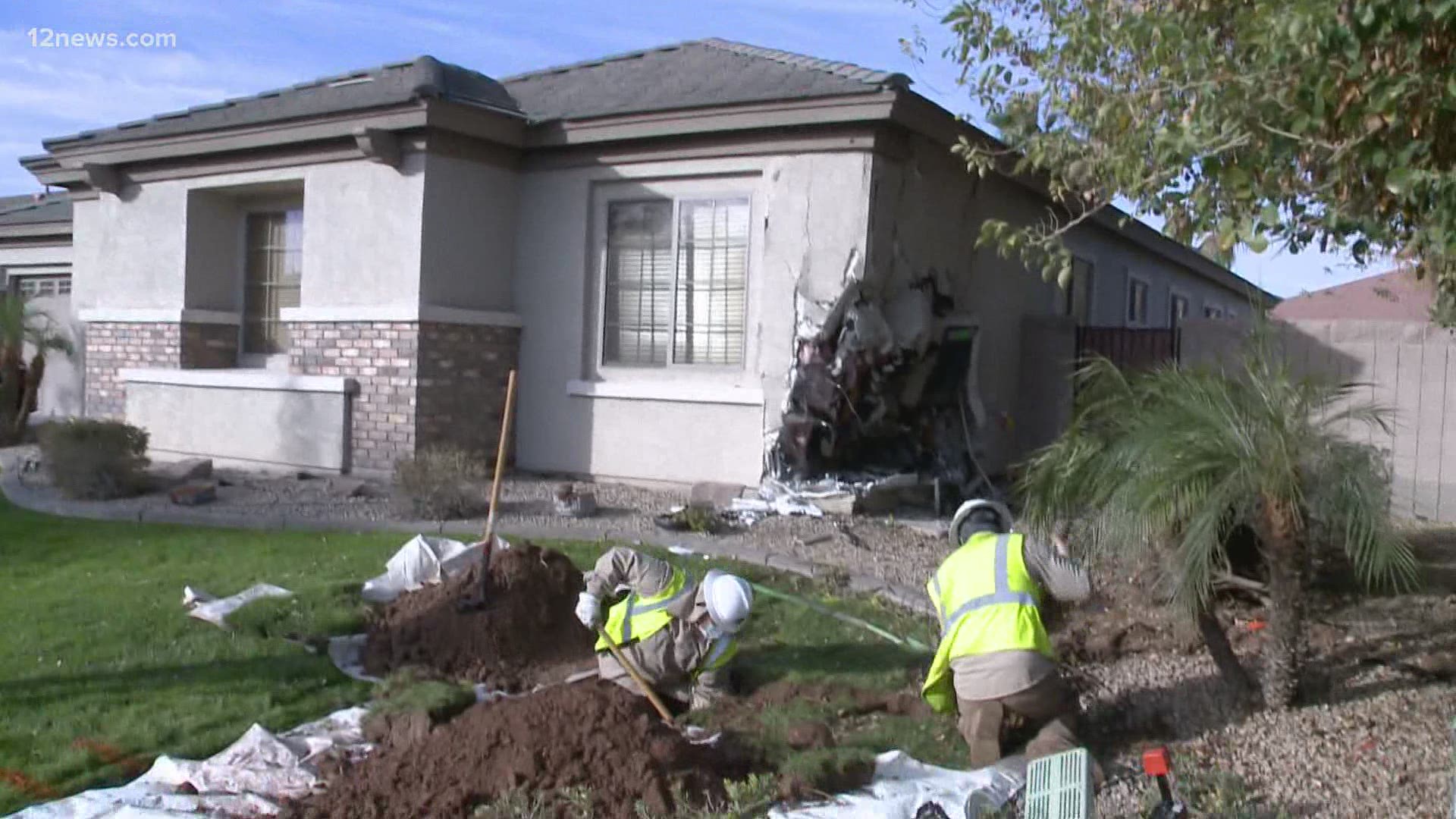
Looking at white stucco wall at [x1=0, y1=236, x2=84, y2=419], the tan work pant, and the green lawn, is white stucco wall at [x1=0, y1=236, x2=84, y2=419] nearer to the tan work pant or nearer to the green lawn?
the green lawn

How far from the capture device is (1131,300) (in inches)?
736

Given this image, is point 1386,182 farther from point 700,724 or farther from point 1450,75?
point 700,724

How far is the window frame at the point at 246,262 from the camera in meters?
14.1

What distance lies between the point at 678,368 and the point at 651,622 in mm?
5901

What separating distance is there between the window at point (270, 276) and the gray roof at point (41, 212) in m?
6.40

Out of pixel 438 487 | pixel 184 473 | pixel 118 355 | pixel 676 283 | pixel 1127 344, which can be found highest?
pixel 676 283

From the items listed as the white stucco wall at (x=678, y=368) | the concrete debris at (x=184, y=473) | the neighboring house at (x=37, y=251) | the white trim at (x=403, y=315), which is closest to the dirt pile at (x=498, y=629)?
the white stucco wall at (x=678, y=368)

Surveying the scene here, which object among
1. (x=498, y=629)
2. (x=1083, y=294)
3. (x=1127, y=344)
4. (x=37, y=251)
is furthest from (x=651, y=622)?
(x=37, y=251)

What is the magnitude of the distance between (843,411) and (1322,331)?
4.06 metres

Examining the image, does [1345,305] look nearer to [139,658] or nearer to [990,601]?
[990,601]

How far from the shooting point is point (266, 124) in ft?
41.8

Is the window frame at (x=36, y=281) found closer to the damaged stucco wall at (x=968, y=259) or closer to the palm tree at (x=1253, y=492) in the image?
the damaged stucco wall at (x=968, y=259)

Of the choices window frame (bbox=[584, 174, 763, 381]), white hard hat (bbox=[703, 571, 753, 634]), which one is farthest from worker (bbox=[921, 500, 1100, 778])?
window frame (bbox=[584, 174, 763, 381])

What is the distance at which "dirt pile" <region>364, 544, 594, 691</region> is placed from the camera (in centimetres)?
696
